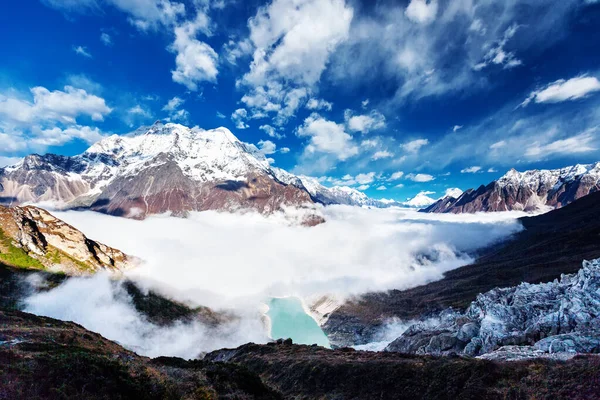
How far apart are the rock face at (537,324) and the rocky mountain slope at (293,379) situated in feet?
58.1

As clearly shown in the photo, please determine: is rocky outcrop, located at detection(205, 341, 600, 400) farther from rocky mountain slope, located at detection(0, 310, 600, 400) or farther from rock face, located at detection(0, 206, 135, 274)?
rock face, located at detection(0, 206, 135, 274)

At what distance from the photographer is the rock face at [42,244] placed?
14450 centimetres

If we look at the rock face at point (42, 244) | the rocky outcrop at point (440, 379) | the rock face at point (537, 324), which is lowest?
the rock face at point (537, 324)

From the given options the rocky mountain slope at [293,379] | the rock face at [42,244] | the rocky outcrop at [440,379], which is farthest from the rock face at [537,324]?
the rock face at [42,244]

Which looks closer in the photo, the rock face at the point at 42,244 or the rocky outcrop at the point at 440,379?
the rocky outcrop at the point at 440,379

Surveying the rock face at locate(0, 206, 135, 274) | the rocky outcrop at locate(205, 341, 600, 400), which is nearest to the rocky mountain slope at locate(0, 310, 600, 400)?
the rocky outcrop at locate(205, 341, 600, 400)

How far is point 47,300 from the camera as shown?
136m

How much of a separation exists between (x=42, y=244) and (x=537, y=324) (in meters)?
217

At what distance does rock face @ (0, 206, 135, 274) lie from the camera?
14450 centimetres

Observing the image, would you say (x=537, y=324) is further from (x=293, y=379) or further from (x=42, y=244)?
(x=42, y=244)

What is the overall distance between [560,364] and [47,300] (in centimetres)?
18144

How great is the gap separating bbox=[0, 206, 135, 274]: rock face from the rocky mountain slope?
117 meters

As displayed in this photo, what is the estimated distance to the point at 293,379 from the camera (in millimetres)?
57156

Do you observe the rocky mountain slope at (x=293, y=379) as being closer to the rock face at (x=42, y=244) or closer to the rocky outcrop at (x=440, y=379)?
the rocky outcrop at (x=440, y=379)
